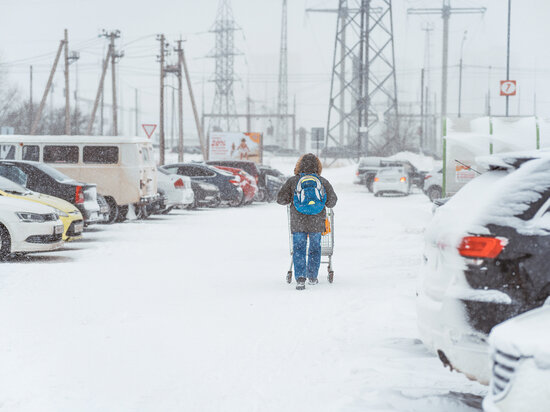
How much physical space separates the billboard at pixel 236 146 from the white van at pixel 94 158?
3425cm

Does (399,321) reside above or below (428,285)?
below

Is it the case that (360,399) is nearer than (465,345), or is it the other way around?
(465,345)

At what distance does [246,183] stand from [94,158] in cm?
1048

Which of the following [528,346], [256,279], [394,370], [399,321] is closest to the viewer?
[528,346]

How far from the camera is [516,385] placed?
3.95 m

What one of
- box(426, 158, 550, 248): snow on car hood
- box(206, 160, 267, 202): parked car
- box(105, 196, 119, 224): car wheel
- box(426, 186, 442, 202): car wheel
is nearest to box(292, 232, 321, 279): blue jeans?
box(426, 158, 550, 248): snow on car hood

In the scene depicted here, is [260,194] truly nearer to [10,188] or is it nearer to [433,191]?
[433,191]

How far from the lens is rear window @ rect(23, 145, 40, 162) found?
21.2 m

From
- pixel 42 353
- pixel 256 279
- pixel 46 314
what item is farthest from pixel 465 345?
pixel 256 279

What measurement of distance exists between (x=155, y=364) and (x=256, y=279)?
5242 millimetres

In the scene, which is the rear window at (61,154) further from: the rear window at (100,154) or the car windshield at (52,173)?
the car windshield at (52,173)

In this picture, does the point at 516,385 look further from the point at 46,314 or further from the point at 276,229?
the point at 276,229

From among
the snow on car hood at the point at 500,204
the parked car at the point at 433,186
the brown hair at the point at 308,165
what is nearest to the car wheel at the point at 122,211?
the brown hair at the point at 308,165

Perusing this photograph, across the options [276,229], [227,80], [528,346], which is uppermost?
[227,80]
